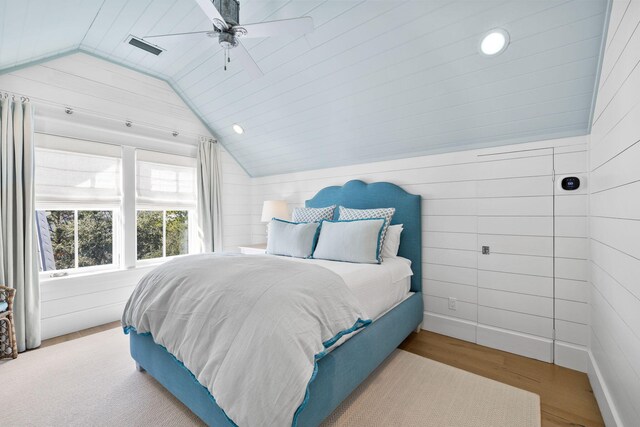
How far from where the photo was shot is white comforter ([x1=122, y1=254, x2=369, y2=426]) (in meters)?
1.11

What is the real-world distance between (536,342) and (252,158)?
375cm

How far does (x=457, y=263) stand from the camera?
8.59 feet

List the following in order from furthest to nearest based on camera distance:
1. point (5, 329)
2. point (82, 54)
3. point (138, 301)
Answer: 1. point (82, 54)
2. point (5, 329)
3. point (138, 301)

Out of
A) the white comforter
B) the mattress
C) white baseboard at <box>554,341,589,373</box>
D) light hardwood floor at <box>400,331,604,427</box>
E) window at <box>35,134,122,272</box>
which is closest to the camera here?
the white comforter

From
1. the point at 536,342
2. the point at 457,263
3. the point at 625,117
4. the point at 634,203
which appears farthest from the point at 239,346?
the point at 536,342

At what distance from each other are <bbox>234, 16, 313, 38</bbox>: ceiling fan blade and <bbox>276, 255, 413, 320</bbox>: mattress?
147cm

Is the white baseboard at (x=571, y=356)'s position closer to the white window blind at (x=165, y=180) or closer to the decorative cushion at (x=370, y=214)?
the decorative cushion at (x=370, y=214)

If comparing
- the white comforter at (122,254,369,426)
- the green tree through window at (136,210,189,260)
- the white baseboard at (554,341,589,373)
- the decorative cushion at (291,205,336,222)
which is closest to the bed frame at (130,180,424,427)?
the white comforter at (122,254,369,426)

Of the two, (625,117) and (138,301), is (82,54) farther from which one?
(625,117)

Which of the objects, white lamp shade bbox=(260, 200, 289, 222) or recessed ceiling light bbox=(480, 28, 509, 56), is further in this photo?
white lamp shade bbox=(260, 200, 289, 222)

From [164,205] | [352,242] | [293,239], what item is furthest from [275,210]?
[352,242]

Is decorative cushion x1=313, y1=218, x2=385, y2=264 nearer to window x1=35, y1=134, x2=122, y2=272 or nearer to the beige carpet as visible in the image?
the beige carpet

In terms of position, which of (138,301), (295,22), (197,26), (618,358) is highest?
(197,26)

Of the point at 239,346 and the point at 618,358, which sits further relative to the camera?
the point at 618,358
